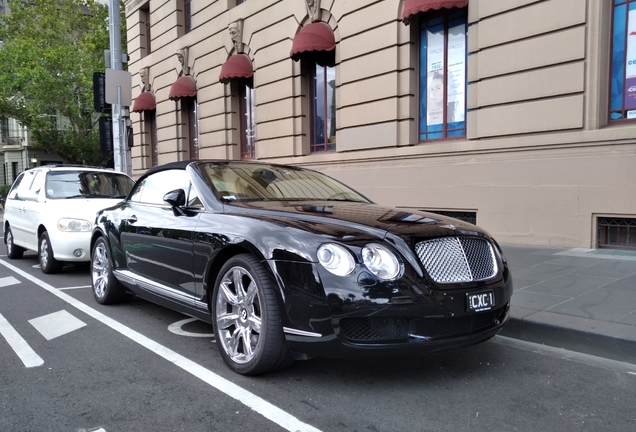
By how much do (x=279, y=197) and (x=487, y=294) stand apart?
1968 mm

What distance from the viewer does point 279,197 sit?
4590 millimetres

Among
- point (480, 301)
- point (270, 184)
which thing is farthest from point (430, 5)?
point (480, 301)

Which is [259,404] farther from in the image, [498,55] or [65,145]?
[65,145]

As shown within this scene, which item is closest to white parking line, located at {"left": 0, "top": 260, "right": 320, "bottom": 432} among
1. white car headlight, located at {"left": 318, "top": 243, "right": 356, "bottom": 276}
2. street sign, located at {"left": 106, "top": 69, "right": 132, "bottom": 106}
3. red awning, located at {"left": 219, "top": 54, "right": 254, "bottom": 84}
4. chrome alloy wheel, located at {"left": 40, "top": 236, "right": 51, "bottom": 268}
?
white car headlight, located at {"left": 318, "top": 243, "right": 356, "bottom": 276}

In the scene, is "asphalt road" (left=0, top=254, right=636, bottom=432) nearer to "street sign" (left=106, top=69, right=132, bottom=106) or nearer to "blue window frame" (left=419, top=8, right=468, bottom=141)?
"blue window frame" (left=419, top=8, right=468, bottom=141)

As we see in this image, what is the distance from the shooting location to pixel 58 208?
802 cm

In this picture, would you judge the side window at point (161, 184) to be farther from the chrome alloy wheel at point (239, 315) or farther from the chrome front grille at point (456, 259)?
the chrome front grille at point (456, 259)

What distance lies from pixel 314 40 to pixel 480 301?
9877 mm

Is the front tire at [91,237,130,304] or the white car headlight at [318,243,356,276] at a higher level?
the white car headlight at [318,243,356,276]

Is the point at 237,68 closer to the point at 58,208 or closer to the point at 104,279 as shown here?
the point at 58,208

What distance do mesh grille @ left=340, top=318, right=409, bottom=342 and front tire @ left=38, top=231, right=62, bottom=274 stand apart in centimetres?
636

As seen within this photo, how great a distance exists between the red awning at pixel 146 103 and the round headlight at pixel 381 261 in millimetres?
19608

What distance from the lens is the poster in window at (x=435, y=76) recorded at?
34.0 feet

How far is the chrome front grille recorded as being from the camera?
337 centimetres
